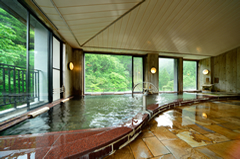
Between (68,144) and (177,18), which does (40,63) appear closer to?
(68,144)

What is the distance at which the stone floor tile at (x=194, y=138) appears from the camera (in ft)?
4.36

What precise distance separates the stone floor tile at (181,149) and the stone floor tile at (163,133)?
100 millimetres

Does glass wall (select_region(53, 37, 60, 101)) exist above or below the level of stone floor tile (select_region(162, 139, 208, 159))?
above

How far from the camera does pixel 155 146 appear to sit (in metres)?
1.29

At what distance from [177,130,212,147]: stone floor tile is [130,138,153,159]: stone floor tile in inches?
24.2

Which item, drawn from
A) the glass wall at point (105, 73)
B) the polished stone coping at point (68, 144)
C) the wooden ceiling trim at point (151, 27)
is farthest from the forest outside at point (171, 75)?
the polished stone coping at point (68, 144)

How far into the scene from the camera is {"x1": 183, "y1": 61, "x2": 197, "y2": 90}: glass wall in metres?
7.43

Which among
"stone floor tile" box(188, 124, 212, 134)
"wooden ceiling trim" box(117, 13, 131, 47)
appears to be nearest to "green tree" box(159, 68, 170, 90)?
"wooden ceiling trim" box(117, 13, 131, 47)

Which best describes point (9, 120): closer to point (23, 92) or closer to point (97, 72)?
point (23, 92)

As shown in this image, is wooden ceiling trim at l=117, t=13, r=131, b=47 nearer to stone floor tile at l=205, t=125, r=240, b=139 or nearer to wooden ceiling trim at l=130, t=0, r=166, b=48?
wooden ceiling trim at l=130, t=0, r=166, b=48

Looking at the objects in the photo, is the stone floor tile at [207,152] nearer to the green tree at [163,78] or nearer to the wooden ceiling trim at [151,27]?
the wooden ceiling trim at [151,27]

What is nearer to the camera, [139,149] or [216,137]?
[139,149]

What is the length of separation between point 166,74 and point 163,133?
20.4 ft

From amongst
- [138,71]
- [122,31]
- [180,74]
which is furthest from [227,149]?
[180,74]
